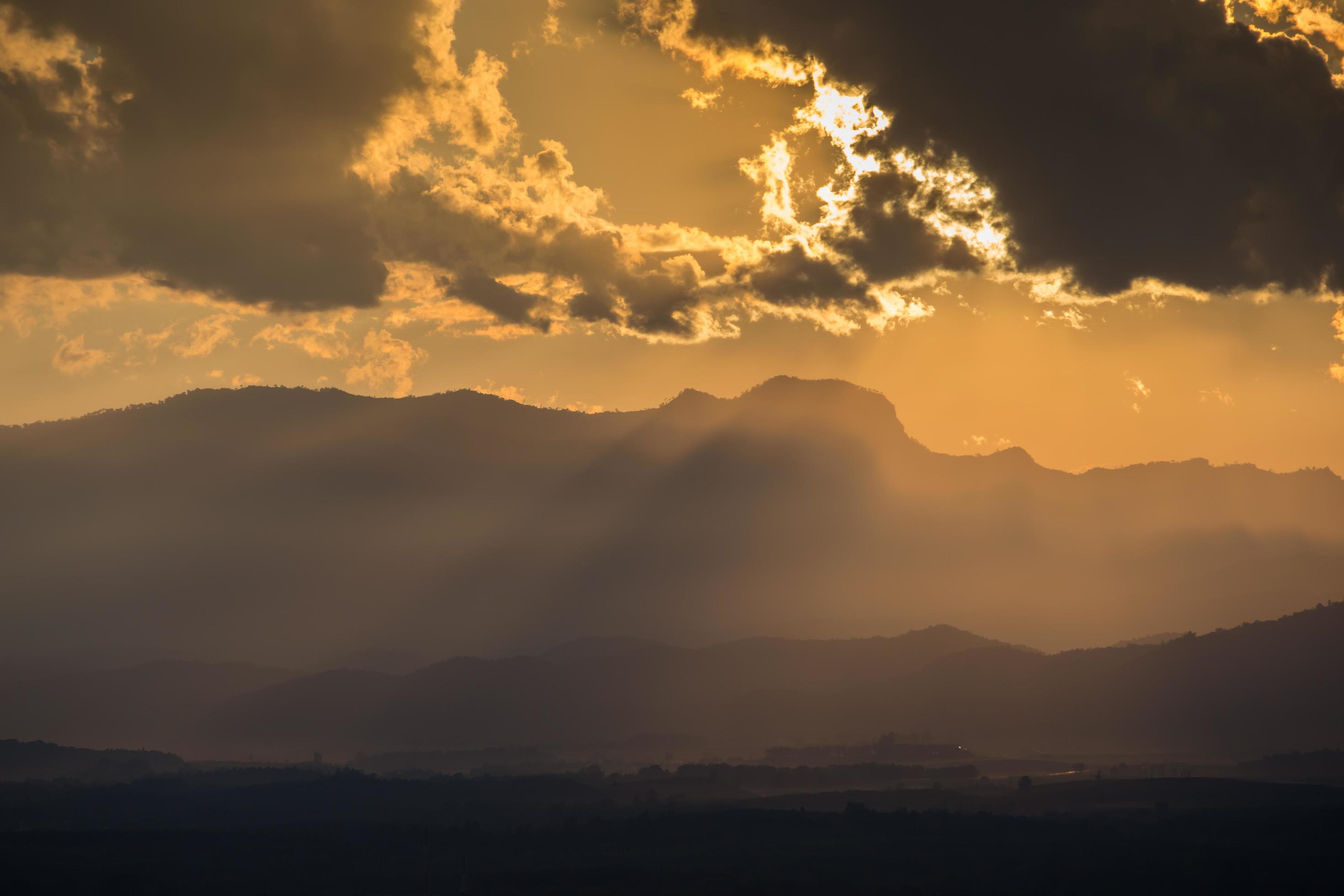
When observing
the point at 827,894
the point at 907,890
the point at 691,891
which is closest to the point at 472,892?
the point at 691,891

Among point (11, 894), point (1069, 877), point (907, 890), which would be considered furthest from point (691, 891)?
point (11, 894)

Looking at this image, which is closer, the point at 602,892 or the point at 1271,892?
the point at 1271,892

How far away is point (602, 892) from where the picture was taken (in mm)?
194875

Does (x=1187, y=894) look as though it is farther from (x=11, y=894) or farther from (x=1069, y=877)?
(x=11, y=894)

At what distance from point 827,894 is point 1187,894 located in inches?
2144

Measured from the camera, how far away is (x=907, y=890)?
188000mm

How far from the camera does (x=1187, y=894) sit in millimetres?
186750

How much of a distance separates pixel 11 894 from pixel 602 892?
96.6 metres

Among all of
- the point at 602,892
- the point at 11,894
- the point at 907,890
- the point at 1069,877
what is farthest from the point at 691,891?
the point at 11,894

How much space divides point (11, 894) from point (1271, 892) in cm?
19769

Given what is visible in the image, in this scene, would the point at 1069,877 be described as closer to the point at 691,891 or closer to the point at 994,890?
the point at 994,890

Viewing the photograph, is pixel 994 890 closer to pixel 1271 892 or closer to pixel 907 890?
pixel 907 890

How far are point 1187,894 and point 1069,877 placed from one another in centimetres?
1850

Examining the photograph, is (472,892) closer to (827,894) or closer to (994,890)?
(827,894)
